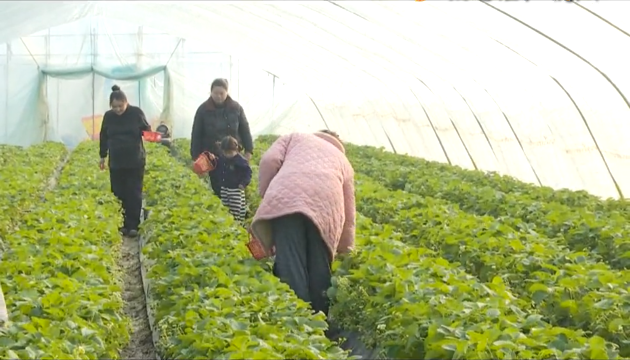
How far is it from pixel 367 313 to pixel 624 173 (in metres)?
7.43

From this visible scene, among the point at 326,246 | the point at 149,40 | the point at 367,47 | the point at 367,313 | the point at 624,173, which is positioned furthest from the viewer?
the point at 149,40

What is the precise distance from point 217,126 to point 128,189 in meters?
1.28

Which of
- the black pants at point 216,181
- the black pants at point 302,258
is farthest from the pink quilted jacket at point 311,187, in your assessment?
the black pants at point 216,181

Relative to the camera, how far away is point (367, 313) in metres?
5.48

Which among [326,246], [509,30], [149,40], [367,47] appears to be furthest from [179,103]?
[326,246]

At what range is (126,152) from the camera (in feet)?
33.7

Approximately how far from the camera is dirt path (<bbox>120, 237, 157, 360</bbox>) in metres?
6.46

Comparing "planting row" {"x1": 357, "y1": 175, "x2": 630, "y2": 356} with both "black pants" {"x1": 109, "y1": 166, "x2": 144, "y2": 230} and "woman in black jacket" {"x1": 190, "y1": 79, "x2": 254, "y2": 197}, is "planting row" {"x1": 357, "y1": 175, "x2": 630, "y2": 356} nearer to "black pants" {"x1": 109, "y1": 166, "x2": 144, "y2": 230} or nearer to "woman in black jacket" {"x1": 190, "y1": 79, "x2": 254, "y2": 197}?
"woman in black jacket" {"x1": 190, "y1": 79, "x2": 254, "y2": 197}

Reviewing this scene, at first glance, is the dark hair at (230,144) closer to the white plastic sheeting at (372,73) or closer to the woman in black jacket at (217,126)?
the woman in black jacket at (217,126)

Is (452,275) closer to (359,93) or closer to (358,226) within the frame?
(358,226)

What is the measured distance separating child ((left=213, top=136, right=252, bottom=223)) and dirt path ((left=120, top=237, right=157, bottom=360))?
1.15 metres

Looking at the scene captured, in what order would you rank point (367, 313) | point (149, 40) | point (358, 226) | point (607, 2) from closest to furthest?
point (367, 313) → point (358, 226) → point (607, 2) → point (149, 40)

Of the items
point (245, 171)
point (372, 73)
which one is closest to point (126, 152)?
point (245, 171)

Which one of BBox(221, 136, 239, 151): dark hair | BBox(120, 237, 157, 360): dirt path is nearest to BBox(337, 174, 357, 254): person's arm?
BBox(120, 237, 157, 360): dirt path
